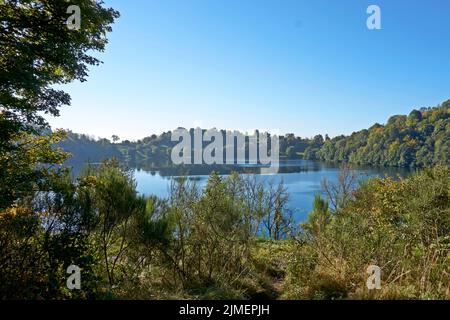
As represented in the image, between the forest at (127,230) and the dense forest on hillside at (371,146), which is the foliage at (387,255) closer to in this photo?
the forest at (127,230)

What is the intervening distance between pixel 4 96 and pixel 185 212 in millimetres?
4272

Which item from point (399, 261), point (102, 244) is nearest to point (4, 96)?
point (102, 244)

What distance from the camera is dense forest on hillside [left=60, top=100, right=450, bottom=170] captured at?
6500 centimetres

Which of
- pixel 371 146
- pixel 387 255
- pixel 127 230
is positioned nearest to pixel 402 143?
pixel 371 146

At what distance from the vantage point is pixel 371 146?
272 ft

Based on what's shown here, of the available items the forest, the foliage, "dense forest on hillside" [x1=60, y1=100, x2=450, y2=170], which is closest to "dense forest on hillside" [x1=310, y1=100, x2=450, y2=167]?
"dense forest on hillside" [x1=60, y1=100, x2=450, y2=170]

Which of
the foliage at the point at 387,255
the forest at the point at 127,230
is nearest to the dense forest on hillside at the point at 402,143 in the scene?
the foliage at the point at 387,255

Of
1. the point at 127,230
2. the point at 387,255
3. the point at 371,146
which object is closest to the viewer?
the point at 387,255

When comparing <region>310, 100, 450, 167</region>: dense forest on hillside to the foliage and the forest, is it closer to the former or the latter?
the foliage

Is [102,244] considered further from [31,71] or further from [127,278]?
[31,71]

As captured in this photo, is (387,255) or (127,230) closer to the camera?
(387,255)

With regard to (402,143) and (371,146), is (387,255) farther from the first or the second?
(371,146)

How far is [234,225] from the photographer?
23.1 feet

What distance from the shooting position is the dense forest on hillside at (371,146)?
65.0 m
